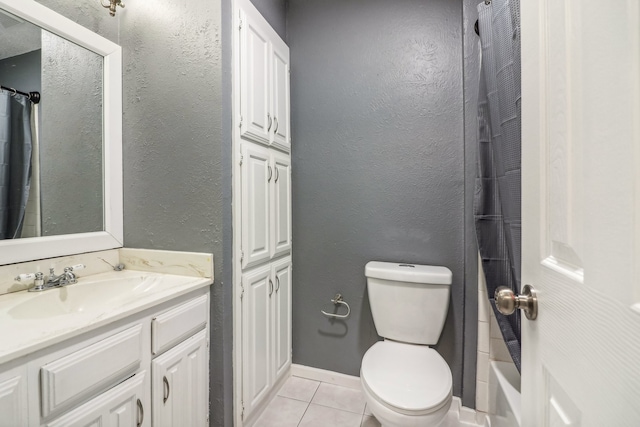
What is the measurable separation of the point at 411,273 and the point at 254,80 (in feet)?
→ 4.16

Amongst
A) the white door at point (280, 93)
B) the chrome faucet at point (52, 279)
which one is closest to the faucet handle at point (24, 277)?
the chrome faucet at point (52, 279)

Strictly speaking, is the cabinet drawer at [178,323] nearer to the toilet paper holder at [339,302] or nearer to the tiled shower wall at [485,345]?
the toilet paper holder at [339,302]

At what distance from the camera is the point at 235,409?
127 centimetres

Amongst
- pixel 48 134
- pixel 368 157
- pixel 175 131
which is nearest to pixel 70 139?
pixel 48 134

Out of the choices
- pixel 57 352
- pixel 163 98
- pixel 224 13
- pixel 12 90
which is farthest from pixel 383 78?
pixel 57 352

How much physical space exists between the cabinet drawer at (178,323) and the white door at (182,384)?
0.11 feet

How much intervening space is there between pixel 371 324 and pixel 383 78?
1.48 metres

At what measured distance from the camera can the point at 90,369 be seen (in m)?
0.78

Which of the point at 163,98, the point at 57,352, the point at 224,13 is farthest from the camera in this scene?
the point at 163,98

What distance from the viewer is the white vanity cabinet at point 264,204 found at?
4.39ft

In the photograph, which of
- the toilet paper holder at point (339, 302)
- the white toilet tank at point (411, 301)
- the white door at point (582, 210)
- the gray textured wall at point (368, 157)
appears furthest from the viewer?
the toilet paper holder at point (339, 302)

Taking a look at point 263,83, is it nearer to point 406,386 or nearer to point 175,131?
point 175,131

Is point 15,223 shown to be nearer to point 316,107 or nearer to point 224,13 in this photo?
point 224,13

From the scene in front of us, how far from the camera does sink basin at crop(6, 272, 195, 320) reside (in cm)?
94
